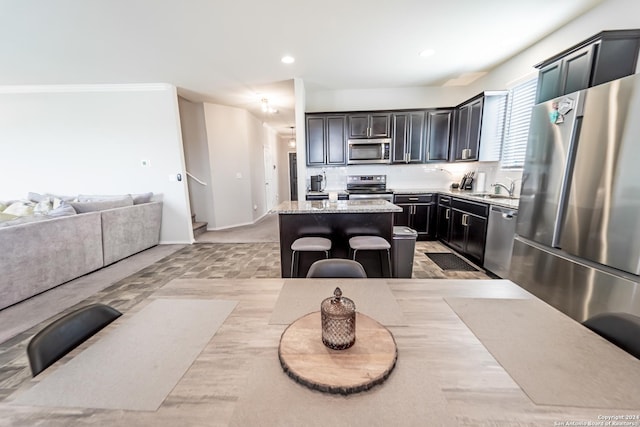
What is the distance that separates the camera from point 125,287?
2828 mm

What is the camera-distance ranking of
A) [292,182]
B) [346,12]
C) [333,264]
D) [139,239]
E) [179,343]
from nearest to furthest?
[179,343], [333,264], [346,12], [139,239], [292,182]

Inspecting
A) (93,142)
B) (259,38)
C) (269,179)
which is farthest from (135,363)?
(269,179)

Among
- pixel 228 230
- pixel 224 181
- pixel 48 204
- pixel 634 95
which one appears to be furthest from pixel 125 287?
pixel 634 95

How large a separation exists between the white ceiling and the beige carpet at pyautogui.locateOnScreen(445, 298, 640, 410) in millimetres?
2633

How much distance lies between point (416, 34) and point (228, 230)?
4.82m

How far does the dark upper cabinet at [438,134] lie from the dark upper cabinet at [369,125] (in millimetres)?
746

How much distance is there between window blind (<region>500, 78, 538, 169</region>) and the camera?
3219 millimetres

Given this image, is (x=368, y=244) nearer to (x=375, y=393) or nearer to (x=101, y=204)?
(x=375, y=393)

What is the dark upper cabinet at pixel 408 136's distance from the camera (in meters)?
4.43

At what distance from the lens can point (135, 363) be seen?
0.72 meters

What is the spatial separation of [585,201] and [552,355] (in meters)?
1.68

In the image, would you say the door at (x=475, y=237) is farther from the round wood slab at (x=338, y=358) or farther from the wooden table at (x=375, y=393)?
the round wood slab at (x=338, y=358)

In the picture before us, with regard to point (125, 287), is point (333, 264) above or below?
above

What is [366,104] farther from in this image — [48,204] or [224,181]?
[48,204]
